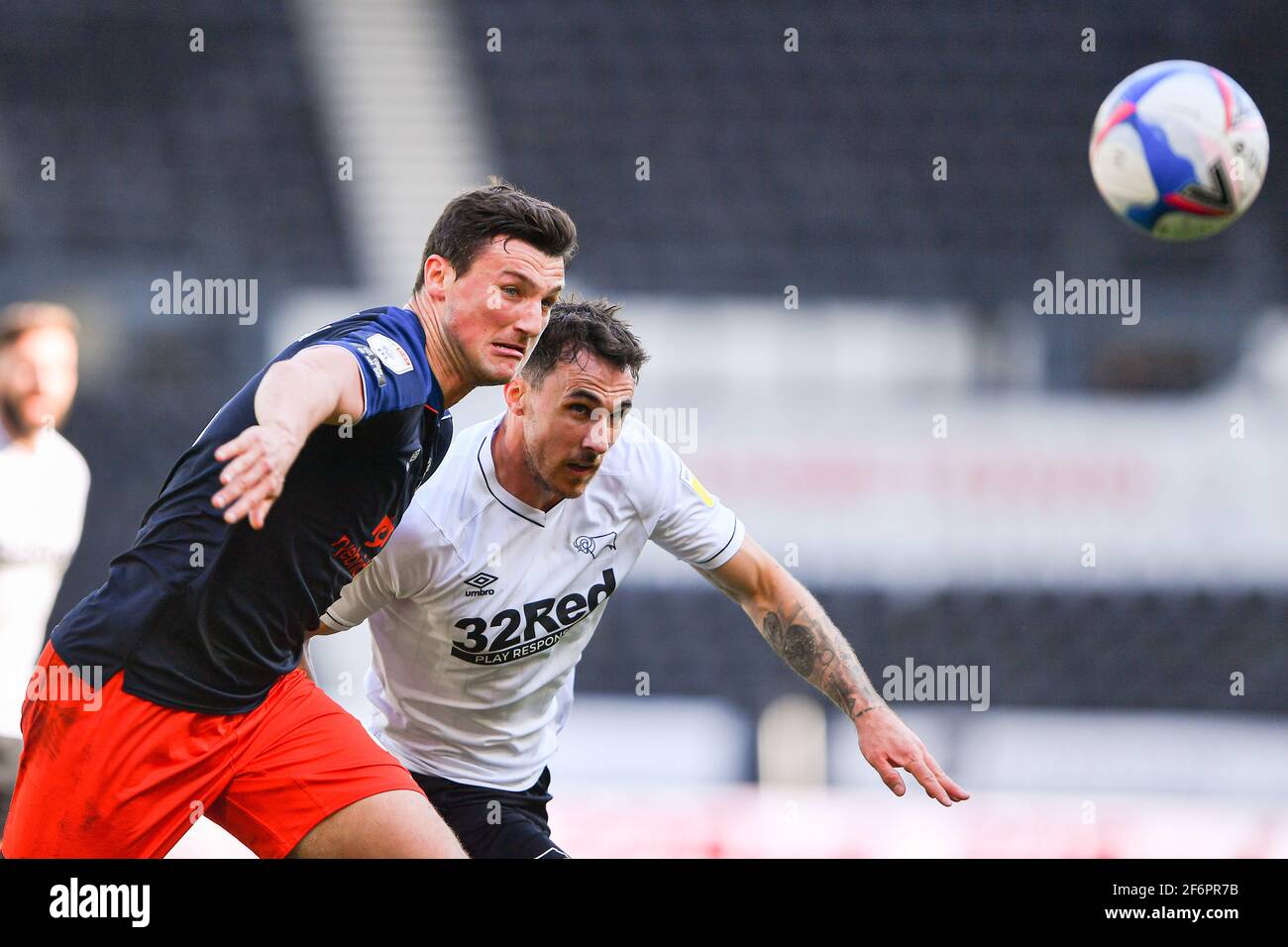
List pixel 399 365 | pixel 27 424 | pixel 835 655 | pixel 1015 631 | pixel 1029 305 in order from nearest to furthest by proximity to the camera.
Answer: pixel 399 365 < pixel 835 655 < pixel 27 424 < pixel 1015 631 < pixel 1029 305

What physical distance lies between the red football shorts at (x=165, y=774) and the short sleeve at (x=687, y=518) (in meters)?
0.97

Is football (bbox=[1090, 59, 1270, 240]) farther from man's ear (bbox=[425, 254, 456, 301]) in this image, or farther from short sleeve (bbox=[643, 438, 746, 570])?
man's ear (bbox=[425, 254, 456, 301])

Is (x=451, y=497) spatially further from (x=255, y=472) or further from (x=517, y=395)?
(x=255, y=472)

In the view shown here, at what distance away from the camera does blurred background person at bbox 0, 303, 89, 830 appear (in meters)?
5.26

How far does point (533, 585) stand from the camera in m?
3.56

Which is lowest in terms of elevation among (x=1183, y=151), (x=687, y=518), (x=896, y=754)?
(x=896, y=754)

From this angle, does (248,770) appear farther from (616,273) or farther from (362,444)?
(616,273)

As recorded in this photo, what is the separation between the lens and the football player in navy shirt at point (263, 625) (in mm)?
2969

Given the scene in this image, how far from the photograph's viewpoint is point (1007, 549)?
7465mm

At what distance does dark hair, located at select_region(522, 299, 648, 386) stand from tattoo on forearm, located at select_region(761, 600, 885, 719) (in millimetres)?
782

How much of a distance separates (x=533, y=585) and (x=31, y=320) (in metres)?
3.79

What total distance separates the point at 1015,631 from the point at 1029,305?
187 cm

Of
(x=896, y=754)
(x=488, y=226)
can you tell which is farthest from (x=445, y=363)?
(x=896, y=754)
